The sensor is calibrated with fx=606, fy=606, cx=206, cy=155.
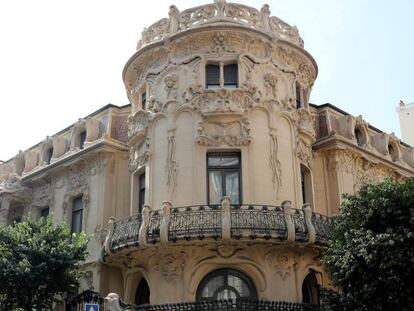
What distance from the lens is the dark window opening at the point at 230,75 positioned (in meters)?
23.0

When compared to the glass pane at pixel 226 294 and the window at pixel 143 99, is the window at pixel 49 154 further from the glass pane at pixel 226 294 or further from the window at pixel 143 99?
the glass pane at pixel 226 294

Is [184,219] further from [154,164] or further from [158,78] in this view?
[158,78]

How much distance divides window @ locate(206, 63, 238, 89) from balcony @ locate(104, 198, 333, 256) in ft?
16.7

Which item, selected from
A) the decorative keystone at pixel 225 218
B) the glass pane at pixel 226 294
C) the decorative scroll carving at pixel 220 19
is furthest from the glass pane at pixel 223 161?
the decorative scroll carving at pixel 220 19

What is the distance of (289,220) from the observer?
1989 centimetres

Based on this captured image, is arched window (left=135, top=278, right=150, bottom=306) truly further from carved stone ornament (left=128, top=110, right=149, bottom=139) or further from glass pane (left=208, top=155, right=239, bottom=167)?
carved stone ornament (left=128, top=110, right=149, bottom=139)

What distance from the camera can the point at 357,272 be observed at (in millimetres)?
16844

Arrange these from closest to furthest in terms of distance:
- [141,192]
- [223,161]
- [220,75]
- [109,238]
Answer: [109,238] < [223,161] < [220,75] < [141,192]

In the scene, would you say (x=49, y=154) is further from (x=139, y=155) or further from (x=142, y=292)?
(x=142, y=292)

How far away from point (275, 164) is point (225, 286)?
472 centimetres

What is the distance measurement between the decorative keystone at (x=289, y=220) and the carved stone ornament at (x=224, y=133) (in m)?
2.87

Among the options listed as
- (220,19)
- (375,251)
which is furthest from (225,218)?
(220,19)

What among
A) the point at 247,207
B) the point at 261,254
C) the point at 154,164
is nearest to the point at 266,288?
the point at 261,254

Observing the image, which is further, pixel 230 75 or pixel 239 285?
pixel 230 75
